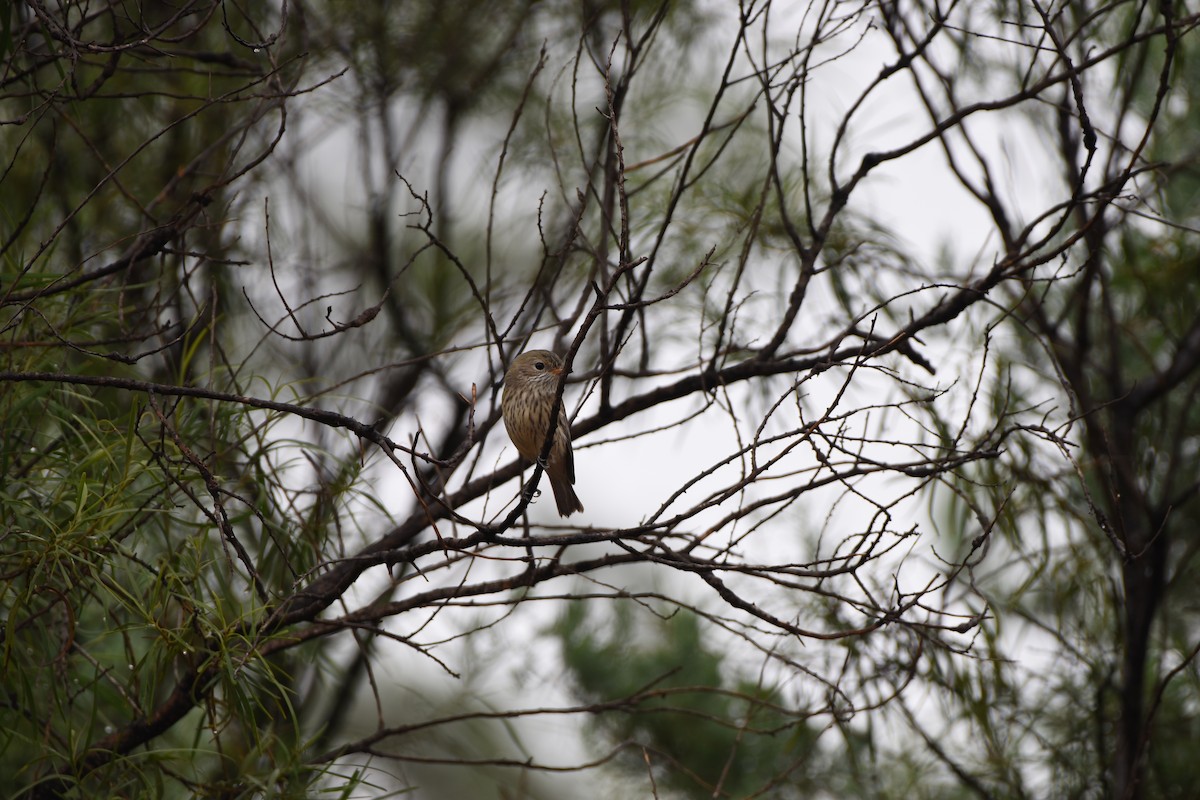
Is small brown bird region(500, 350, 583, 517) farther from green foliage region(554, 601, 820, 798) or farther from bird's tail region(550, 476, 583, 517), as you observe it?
green foliage region(554, 601, 820, 798)

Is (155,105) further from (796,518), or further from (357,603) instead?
(796,518)

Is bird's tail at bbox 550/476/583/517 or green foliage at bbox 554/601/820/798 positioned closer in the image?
bird's tail at bbox 550/476/583/517

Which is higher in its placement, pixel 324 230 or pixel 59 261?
pixel 324 230

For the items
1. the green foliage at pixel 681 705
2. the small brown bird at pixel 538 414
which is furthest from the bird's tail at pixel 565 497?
the green foliage at pixel 681 705

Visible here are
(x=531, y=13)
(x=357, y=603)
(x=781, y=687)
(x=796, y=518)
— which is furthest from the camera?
(x=531, y=13)

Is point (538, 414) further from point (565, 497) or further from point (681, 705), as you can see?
point (681, 705)

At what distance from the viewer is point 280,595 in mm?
2652

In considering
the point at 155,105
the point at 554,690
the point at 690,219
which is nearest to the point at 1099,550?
the point at 690,219

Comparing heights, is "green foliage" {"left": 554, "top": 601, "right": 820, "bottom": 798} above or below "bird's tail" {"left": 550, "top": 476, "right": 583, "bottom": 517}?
below

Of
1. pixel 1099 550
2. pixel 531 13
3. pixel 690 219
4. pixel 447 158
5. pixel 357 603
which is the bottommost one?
pixel 357 603

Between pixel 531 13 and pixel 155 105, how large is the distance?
6.58 feet

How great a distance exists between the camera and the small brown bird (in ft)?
13.0

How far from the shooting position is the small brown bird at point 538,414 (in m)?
3.97

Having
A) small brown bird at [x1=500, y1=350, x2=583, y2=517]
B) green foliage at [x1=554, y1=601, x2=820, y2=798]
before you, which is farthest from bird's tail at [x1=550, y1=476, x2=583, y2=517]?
green foliage at [x1=554, y1=601, x2=820, y2=798]
